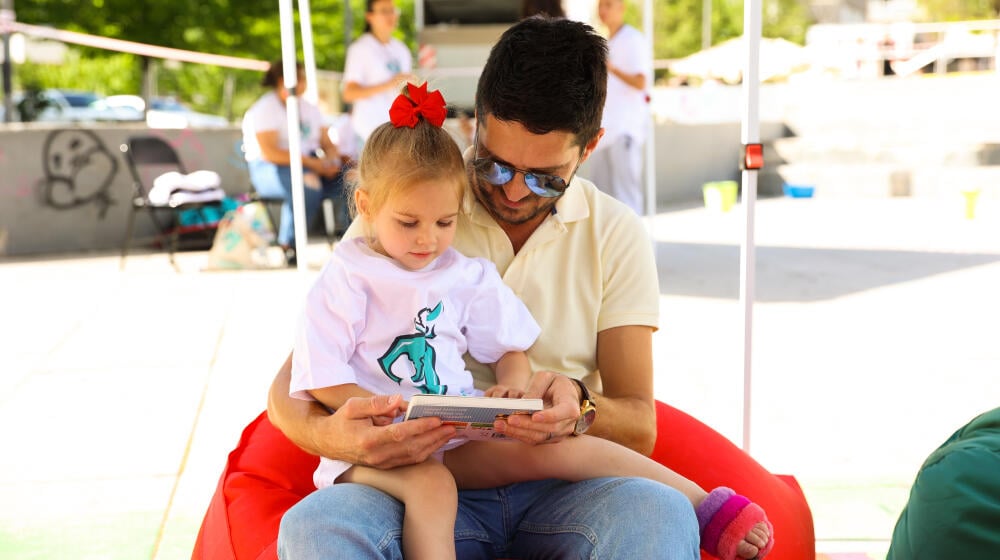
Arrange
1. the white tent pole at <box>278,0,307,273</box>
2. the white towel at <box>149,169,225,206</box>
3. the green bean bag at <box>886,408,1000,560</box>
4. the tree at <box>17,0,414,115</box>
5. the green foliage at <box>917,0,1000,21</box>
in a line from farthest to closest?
the green foliage at <box>917,0,1000,21</box>, the tree at <box>17,0,414,115</box>, the white towel at <box>149,169,225,206</box>, the white tent pole at <box>278,0,307,273</box>, the green bean bag at <box>886,408,1000,560</box>

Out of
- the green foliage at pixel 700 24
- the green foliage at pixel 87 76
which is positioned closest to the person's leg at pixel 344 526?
the green foliage at pixel 87 76

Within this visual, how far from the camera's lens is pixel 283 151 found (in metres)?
8.40

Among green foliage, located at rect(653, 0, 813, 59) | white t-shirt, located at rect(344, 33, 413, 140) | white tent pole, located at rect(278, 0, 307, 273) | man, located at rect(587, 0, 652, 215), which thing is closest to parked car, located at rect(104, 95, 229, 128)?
white t-shirt, located at rect(344, 33, 413, 140)

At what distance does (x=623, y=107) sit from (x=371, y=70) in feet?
6.02

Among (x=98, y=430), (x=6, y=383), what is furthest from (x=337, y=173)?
(x=98, y=430)

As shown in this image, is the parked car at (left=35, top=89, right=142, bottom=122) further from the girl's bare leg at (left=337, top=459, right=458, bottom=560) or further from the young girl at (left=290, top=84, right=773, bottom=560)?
the girl's bare leg at (left=337, top=459, right=458, bottom=560)

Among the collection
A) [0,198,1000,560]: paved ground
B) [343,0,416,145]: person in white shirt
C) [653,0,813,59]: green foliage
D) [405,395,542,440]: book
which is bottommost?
[0,198,1000,560]: paved ground

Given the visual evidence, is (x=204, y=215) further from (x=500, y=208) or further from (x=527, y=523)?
(x=527, y=523)

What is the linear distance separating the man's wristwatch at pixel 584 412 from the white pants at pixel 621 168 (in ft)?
16.7

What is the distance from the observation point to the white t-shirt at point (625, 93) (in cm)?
708

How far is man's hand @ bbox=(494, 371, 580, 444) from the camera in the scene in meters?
2.01

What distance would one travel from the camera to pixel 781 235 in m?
10.1

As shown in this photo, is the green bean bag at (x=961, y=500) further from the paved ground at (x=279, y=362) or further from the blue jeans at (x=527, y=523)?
the paved ground at (x=279, y=362)

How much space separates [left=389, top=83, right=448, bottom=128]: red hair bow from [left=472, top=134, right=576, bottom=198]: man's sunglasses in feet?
0.46
